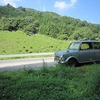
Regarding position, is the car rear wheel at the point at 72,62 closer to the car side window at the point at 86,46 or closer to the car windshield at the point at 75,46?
→ the car windshield at the point at 75,46

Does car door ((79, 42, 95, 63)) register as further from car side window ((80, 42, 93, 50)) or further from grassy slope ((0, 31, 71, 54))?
grassy slope ((0, 31, 71, 54))

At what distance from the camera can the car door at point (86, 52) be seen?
529 inches

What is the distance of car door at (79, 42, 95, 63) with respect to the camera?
1344cm

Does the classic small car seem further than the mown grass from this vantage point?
Yes

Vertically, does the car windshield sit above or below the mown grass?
above

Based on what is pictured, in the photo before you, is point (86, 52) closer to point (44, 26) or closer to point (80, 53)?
point (80, 53)

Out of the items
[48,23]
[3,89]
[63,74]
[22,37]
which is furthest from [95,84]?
[48,23]

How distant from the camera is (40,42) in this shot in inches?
1993

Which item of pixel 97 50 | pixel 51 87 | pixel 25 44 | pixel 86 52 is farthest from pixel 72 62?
pixel 25 44

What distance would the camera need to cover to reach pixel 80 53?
13.3 meters

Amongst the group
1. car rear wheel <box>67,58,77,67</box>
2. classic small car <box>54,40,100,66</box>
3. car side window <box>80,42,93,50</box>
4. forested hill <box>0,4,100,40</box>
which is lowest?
car rear wheel <box>67,58,77,67</box>

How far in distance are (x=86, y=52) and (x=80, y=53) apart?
0.52 meters

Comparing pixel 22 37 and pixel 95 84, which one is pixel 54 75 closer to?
pixel 95 84

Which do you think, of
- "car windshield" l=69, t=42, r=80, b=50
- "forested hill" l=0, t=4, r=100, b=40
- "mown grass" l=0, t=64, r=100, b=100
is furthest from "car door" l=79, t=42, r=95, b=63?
"forested hill" l=0, t=4, r=100, b=40
